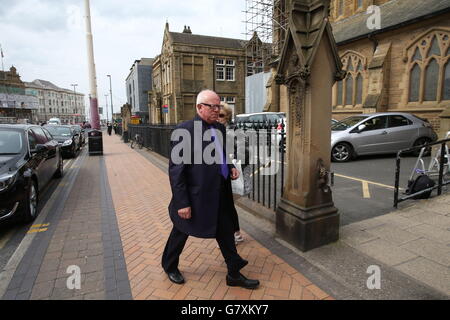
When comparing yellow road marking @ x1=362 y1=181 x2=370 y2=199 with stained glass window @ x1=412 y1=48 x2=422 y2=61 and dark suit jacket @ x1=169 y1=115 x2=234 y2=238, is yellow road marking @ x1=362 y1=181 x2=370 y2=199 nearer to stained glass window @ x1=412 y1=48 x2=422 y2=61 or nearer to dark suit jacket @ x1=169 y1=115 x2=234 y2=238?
dark suit jacket @ x1=169 y1=115 x2=234 y2=238

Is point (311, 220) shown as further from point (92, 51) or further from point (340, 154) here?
point (92, 51)

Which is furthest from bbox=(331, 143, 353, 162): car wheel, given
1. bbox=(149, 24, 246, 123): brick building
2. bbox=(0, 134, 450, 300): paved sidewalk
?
bbox=(149, 24, 246, 123): brick building

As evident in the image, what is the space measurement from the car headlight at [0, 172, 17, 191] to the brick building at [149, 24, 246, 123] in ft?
85.7

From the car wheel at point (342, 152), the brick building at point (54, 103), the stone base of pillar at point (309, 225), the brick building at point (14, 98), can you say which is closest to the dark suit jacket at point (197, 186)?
the stone base of pillar at point (309, 225)

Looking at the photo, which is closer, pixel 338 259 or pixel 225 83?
pixel 338 259

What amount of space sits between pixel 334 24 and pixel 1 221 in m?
A: 21.2

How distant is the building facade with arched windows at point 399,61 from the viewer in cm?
1148

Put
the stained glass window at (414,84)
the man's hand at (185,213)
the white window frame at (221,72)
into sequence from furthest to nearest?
the white window frame at (221,72)
the stained glass window at (414,84)
the man's hand at (185,213)

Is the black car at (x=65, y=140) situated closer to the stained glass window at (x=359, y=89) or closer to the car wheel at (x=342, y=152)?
the car wheel at (x=342, y=152)

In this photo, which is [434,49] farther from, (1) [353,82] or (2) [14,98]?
(2) [14,98]

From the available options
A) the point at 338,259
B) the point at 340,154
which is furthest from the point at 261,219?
the point at 340,154

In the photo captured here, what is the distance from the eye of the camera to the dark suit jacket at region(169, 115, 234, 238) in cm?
251

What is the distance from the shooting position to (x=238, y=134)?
361 cm

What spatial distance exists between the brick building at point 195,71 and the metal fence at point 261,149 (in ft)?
41.8
